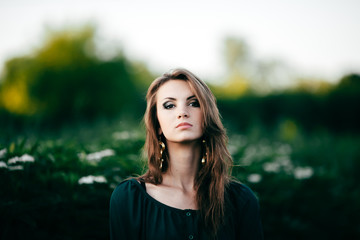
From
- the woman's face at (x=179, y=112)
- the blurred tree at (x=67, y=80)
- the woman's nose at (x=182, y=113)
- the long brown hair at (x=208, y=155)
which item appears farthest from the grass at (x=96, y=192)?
the blurred tree at (x=67, y=80)

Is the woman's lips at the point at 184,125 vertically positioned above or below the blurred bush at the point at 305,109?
below

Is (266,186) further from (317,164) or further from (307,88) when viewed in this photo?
(307,88)

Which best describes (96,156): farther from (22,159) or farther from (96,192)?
(22,159)

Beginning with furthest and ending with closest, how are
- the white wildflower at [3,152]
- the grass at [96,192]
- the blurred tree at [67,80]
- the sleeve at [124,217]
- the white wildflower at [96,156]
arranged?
the blurred tree at [67,80]
the white wildflower at [96,156]
the white wildflower at [3,152]
the grass at [96,192]
the sleeve at [124,217]

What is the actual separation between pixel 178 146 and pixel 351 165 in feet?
18.4

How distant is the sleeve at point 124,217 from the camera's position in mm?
1690

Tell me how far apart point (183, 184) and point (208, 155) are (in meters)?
0.32

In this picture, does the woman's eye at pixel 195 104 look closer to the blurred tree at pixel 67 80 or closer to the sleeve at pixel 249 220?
the sleeve at pixel 249 220

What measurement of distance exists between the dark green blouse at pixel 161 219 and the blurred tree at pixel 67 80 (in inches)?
408

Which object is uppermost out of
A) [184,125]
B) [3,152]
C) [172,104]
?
[172,104]

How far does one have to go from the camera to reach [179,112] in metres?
1.86

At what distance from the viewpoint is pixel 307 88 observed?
12.6 meters

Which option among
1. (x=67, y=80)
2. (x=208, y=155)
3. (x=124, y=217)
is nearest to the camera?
(x=124, y=217)

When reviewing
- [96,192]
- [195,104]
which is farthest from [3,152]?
[195,104]
